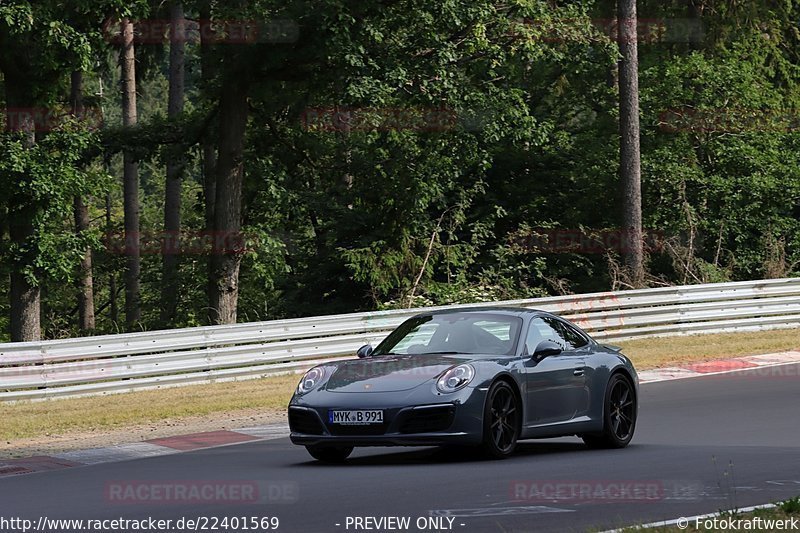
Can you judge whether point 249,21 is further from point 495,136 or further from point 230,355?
point 230,355

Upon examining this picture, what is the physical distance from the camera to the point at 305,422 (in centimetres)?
1230

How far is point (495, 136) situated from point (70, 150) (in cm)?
901

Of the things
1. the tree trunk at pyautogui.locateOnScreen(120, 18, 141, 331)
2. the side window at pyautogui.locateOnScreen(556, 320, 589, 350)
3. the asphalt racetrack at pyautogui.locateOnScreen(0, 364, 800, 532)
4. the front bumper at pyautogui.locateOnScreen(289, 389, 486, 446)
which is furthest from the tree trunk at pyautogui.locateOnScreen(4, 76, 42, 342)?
the front bumper at pyautogui.locateOnScreen(289, 389, 486, 446)

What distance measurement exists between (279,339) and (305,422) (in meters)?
10.9

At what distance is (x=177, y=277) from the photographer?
114 ft

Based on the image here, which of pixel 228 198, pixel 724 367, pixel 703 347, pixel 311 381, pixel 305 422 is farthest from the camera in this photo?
pixel 228 198

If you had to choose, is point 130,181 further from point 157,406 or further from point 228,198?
point 157,406

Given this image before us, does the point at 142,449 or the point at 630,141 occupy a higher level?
the point at 630,141

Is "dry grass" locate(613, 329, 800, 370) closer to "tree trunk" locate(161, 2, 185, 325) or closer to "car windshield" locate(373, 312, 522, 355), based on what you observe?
"car windshield" locate(373, 312, 522, 355)

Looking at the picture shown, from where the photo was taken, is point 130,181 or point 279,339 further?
point 130,181

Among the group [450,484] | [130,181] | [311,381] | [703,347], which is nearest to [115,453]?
[311,381]

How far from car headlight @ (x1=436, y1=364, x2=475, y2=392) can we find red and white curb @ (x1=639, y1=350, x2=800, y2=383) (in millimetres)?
9748

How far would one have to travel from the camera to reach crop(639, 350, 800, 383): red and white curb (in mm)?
21953

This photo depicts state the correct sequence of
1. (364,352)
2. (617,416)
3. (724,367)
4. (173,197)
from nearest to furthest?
1. (364,352)
2. (617,416)
3. (724,367)
4. (173,197)
